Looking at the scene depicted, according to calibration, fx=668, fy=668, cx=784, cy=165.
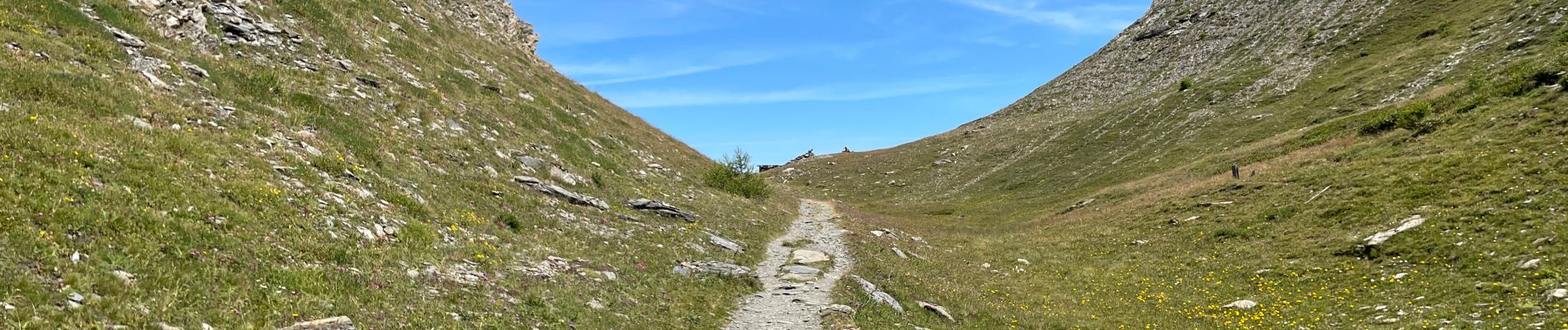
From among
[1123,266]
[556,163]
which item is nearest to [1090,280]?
[1123,266]

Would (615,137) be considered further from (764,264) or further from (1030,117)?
(1030,117)

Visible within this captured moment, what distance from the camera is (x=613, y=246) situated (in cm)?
2027

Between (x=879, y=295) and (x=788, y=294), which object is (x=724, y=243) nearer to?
(x=788, y=294)

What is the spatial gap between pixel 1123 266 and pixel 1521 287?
40.0 ft

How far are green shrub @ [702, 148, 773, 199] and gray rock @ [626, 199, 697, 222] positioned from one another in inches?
567

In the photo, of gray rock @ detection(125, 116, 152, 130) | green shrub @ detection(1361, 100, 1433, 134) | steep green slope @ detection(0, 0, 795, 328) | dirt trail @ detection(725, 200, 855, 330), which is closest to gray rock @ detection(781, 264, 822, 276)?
dirt trail @ detection(725, 200, 855, 330)

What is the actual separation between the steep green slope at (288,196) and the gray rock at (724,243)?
355mm

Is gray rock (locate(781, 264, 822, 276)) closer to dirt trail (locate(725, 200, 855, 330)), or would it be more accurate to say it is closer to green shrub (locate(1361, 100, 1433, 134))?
dirt trail (locate(725, 200, 855, 330))

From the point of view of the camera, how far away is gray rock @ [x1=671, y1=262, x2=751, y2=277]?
19562 mm

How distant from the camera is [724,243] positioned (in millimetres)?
25484

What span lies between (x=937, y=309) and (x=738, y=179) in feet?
85.8

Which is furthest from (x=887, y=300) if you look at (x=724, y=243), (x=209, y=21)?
(x=209, y=21)

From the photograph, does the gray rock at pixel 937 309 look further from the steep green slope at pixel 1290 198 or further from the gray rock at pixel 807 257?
the gray rock at pixel 807 257

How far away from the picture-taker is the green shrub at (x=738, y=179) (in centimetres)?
4312
